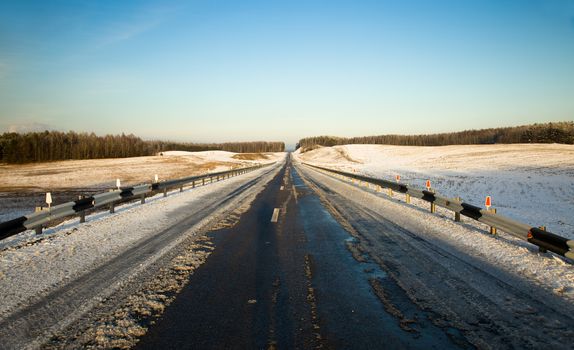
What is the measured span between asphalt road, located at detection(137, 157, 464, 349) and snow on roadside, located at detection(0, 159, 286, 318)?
2052mm

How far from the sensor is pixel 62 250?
6.57m

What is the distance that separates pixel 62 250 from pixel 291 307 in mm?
5232

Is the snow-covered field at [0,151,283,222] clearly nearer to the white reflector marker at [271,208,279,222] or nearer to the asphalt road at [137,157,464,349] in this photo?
the white reflector marker at [271,208,279,222]

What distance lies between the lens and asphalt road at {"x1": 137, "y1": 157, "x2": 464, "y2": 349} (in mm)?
3213

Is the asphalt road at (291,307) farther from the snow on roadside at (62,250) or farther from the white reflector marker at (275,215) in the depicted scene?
the white reflector marker at (275,215)

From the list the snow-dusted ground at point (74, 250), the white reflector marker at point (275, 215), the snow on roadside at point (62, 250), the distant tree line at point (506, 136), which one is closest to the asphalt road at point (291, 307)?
the snow-dusted ground at point (74, 250)

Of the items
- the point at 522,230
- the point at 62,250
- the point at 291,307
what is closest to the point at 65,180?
the point at 62,250

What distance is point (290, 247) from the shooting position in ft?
21.7

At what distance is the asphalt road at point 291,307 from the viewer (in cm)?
321

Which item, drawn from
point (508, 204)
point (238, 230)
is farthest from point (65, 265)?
point (508, 204)

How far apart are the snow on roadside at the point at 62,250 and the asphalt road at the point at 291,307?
2.05m

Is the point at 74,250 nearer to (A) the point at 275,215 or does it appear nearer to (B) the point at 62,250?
(B) the point at 62,250

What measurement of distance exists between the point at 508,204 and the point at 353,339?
1663 centimetres

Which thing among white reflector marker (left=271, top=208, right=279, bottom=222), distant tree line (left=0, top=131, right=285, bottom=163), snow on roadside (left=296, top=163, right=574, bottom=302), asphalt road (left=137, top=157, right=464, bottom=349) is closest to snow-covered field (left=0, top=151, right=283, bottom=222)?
white reflector marker (left=271, top=208, right=279, bottom=222)
